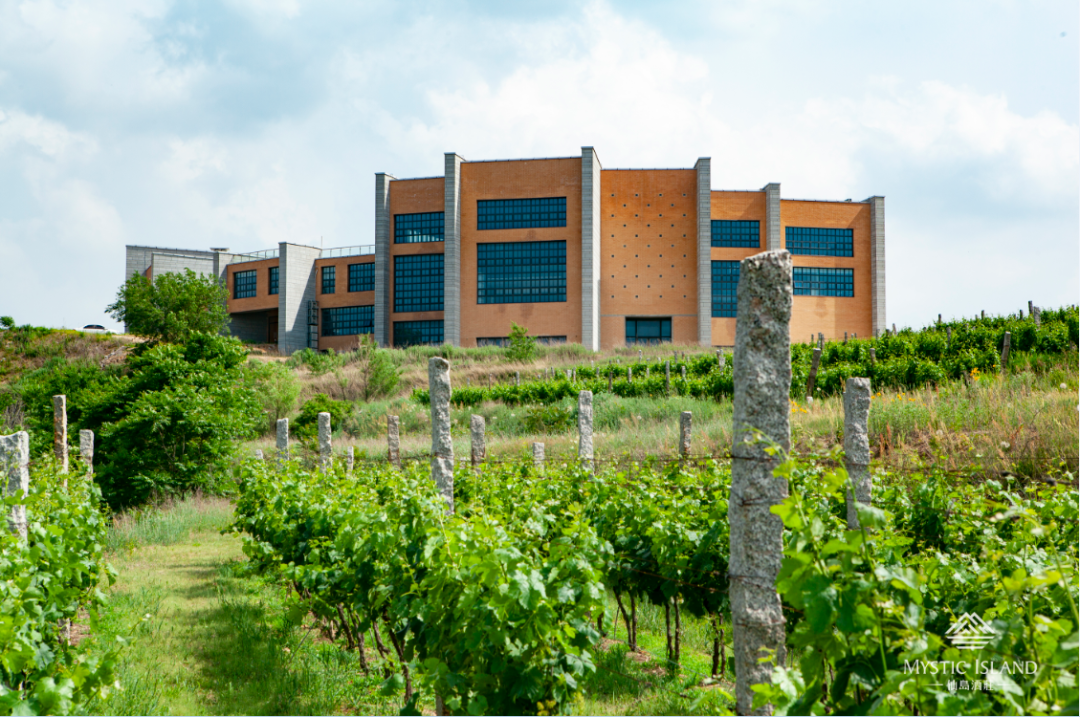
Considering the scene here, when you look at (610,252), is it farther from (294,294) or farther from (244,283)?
(244,283)

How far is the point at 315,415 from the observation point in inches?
1019

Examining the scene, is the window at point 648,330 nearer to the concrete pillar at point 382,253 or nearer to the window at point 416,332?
the window at point 416,332

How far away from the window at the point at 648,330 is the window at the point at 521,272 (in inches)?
193

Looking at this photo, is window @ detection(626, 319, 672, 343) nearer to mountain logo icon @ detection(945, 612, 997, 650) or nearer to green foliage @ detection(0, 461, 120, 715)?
green foliage @ detection(0, 461, 120, 715)

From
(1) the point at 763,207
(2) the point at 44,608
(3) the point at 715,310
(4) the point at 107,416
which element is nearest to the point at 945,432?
(2) the point at 44,608

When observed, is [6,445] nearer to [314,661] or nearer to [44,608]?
[44,608]

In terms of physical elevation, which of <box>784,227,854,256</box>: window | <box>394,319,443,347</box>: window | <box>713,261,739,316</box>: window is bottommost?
<box>394,319,443,347</box>: window

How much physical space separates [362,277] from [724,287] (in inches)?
949

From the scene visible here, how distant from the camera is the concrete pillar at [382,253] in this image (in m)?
44.5

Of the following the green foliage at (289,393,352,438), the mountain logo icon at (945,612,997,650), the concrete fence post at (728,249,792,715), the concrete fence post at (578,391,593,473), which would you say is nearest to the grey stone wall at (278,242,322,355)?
the green foliage at (289,393,352,438)

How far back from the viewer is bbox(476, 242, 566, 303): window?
1667 inches

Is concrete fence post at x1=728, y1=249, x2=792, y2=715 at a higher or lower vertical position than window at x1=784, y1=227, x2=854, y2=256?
lower

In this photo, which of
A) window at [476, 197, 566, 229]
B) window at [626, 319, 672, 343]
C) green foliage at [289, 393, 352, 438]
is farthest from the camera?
window at [476, 197, 566, 229]

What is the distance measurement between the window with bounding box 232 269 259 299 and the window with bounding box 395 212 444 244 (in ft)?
43.2
